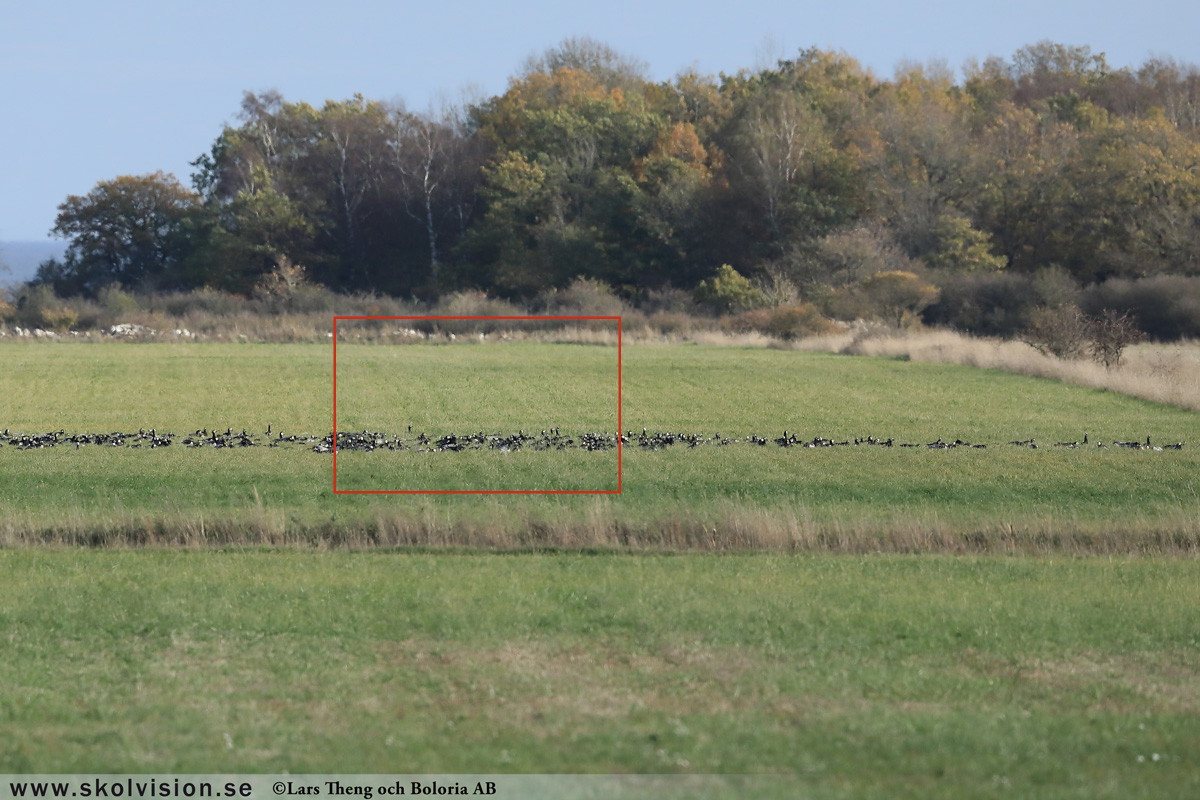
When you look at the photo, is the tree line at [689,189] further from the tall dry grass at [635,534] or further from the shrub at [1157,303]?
the tall dry grass at [635,534]

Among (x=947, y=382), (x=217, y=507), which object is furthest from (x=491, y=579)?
(x=947, y=382)

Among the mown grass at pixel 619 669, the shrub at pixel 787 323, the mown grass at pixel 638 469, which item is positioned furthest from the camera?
the shrub at pixel 787 323

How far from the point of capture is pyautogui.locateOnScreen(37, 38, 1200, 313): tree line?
73375mm

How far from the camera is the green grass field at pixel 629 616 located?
7.54m

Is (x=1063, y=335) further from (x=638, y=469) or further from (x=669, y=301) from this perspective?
(x=669, y=301)

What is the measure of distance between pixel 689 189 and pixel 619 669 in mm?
76491

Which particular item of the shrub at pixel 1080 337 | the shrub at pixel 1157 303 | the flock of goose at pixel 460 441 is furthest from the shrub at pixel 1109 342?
the shrub at pixel 1157 303

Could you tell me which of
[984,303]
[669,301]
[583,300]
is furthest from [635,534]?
[669,301]

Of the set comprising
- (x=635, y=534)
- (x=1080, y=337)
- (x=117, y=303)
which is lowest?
(x=635, y=534)

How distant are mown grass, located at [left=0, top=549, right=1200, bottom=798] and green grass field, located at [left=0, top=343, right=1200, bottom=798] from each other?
4cm

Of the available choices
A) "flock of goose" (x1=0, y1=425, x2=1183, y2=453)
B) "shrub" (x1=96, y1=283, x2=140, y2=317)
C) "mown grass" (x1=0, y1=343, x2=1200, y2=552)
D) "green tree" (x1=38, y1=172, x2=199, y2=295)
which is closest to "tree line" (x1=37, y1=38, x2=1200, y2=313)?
"green tree" (x1=38, y1=172, x2=199, y2=295)

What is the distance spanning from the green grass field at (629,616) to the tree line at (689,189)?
47.3m

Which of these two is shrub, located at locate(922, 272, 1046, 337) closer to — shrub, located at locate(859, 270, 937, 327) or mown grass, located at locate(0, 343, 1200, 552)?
shrub, located at locate(859, 270, 937, 327)

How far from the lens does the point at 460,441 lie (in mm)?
24938
